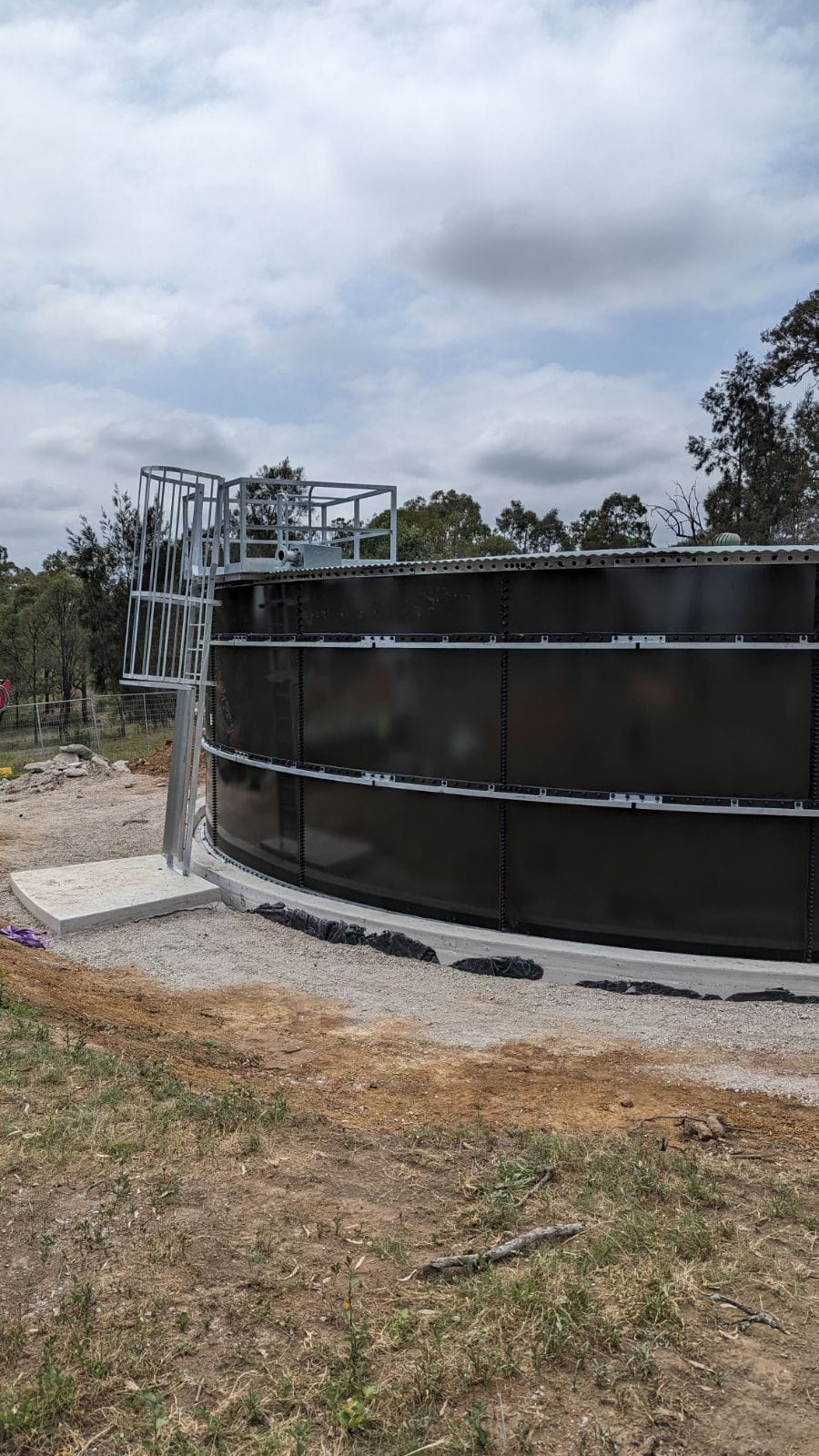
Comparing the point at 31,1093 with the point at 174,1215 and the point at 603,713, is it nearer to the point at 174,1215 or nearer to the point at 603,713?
the point at 174,1215

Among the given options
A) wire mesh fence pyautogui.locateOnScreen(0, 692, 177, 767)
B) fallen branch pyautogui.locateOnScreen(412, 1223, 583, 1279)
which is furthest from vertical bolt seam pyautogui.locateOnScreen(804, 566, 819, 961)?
wire mesh fence pyautogui.locateOnScreen(0, 692, 177, 767)

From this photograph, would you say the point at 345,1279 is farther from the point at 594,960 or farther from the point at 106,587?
the point at 106,587

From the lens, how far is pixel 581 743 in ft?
30.9

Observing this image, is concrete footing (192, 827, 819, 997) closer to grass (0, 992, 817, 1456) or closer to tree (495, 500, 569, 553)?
grass (0, 992, 817, 1456)

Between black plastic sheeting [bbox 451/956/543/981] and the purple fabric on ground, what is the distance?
14.2ft

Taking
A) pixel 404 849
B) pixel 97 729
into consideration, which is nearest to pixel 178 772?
pixel 404 849

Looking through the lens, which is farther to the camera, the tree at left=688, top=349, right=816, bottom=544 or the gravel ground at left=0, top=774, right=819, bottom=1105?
the tree at left=688, top=349, right=816, bottom=544

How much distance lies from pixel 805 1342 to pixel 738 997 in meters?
5.33

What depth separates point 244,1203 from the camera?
4562 millimetres

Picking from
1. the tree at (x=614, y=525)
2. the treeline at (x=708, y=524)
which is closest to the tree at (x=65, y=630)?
the treeline at (x=708, y=524)

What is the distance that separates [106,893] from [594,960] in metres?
5.84

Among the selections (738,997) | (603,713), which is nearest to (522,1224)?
(738,997)

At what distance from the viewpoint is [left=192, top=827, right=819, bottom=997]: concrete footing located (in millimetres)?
8820

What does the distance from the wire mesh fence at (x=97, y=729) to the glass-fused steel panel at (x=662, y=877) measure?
19719 millimetres
